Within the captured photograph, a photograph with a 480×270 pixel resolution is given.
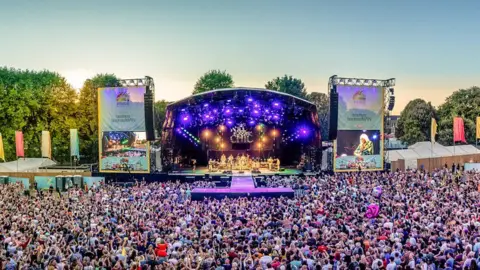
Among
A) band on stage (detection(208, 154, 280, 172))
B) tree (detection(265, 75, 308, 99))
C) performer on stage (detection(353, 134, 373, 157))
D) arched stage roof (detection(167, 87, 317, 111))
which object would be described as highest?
tree (detection(265, 75, 308, 99))

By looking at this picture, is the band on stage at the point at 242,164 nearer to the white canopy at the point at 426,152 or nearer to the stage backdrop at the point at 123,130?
the stage backdrop at the point at 123,130

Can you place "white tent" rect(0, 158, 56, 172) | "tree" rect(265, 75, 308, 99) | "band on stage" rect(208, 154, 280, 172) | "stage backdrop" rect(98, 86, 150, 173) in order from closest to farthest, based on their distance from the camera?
1. "stage backdrop" rect(98, 86, 150, 173)
2. "white tent" rect(0, 158, 56, 172)
3. "band on stage" rect(208, 154, 280, 172)
4. "tree" rect(265, 75, 308, 99)

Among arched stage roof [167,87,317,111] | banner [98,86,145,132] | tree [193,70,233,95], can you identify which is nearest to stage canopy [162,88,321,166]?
arched stage roof [167,87,317,111]

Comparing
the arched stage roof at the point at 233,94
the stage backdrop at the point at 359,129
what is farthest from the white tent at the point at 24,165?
the stage backdrop at the point at 359,129

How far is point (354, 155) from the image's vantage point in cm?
3234

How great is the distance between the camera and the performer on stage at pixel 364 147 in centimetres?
3241

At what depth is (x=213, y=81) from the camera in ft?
263

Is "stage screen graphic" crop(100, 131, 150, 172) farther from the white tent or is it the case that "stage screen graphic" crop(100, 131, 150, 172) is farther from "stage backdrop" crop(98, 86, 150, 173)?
the white tent

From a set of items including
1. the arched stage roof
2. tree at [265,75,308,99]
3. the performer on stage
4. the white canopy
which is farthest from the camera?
tree at [265,75,308,99]

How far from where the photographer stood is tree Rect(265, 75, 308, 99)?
3125 inches

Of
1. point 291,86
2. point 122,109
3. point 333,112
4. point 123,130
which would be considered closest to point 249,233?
point 333,112

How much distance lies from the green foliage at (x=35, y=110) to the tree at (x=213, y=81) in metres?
35.5

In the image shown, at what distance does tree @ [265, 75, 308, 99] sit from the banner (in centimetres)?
4975

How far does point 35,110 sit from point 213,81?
1611 inches
